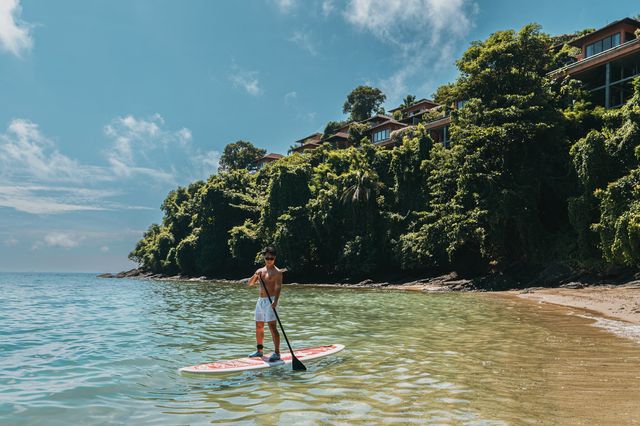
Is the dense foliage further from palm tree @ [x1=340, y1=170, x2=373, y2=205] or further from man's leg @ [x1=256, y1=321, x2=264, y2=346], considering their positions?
man's leg @ [x1=256, y1=321, x2=264, y2=346]

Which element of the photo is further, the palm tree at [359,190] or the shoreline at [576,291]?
the palm tree at [359,190]

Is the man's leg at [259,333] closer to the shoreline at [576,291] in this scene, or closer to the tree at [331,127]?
the shoreline at [576,291]

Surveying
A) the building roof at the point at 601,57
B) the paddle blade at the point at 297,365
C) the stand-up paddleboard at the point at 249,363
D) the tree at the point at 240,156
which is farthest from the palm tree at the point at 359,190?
the tree at the point at 240,156

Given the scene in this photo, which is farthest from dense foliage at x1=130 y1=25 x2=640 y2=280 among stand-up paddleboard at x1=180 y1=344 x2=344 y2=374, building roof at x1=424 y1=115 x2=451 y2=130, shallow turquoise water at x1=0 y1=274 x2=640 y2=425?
stand-up paddleboard at x1=180 y1=344 x2=344 y2=374

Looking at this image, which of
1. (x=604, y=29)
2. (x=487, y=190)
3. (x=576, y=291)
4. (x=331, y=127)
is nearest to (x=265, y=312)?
(x=576, y=291)

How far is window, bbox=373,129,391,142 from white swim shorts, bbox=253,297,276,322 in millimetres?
60337

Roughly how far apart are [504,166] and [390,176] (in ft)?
52.4

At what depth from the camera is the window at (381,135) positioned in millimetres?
67150

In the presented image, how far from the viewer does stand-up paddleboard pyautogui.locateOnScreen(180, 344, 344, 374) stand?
25.3 ft

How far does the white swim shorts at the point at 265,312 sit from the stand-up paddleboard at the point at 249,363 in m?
0.74

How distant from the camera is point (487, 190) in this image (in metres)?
32.8

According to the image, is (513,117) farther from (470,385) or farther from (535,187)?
(470,385)

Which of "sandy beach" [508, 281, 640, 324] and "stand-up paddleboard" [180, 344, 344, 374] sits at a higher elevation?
"sandy beach" [508, 281, 640, 324]

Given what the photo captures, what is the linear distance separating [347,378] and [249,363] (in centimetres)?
203
